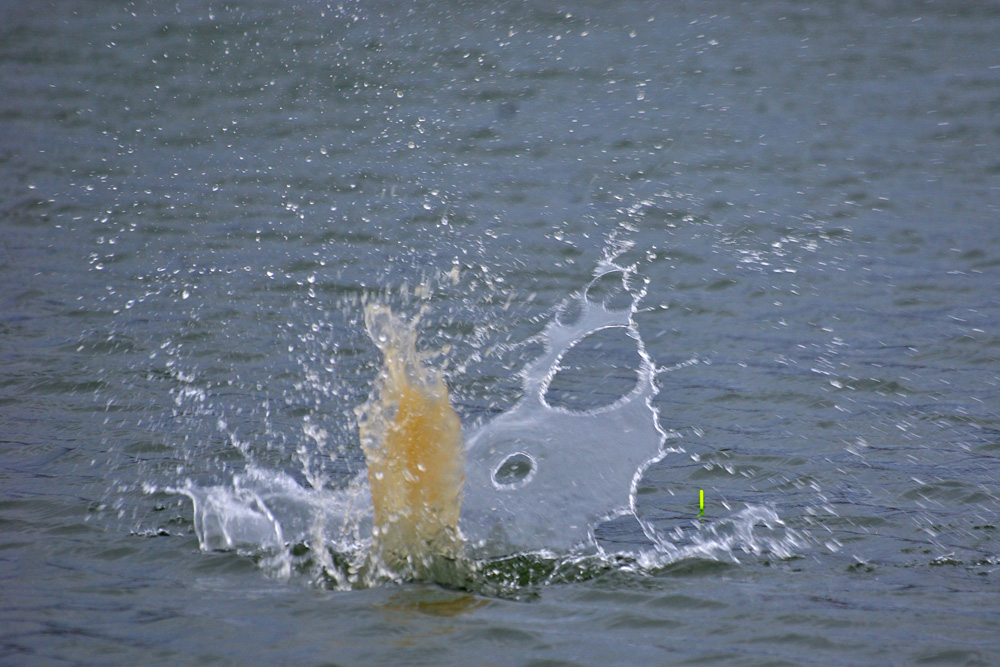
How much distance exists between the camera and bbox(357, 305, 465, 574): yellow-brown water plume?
544cm

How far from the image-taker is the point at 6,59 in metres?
19.4

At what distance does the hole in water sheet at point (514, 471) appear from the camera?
654 centimetres

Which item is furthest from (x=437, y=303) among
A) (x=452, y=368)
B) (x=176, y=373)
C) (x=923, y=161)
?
(x=923, y=161)

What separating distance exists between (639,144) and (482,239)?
4.22 m

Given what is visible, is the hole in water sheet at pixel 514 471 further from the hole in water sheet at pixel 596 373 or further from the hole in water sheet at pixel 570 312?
the hole in water sheet at pixel 570 312

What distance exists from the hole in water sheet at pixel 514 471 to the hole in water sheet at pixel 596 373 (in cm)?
106

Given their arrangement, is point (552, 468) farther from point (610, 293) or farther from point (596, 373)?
point (610, 293)

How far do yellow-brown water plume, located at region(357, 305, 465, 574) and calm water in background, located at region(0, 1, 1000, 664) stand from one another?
0.36 meters

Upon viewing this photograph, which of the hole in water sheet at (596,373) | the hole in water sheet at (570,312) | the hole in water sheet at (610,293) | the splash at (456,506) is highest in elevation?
the hole in water sheet at (610,293)

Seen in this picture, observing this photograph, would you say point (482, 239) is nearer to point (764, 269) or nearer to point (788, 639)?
point (764, 269)

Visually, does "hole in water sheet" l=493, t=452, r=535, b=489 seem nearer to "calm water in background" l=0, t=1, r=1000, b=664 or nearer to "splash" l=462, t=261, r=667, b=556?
"splash" l=462, t=261, r=667, b=556

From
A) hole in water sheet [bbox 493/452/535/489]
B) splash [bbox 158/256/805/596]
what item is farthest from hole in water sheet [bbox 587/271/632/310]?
hole in water sheet [bbox 493/452/535/489]

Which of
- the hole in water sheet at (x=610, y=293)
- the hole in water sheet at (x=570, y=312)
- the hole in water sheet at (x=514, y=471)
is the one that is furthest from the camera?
the hole in water sheet at (x=610, y=293)

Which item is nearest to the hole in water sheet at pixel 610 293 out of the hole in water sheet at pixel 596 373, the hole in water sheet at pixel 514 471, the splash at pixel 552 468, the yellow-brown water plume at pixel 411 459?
the hole in water sheet at pixel 596 373
